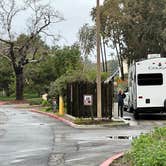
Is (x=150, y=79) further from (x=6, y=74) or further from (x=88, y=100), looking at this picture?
(x=6, y=74)

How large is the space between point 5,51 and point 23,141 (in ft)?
164

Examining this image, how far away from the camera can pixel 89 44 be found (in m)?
75.5

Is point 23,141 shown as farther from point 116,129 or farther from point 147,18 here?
point 147,18

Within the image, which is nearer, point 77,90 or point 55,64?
point 77,90

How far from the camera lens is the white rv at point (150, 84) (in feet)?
96.6

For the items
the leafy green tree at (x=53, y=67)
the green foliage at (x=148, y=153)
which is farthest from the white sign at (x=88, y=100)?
the leafy green tree at (x=53, y=67)

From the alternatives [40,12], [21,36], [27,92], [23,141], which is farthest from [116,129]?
[27,92]

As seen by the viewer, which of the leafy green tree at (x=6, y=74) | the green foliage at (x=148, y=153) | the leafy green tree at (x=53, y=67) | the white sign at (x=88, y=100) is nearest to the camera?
the green foliage at (x=148, y=153)

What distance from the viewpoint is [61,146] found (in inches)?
685

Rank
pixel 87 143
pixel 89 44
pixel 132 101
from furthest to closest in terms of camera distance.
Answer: pixel 89 44
pixel 132 101
pixel 87 143

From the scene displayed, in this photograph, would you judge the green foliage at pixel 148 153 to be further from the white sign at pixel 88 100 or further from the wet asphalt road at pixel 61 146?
the white sign at pixel 88 100

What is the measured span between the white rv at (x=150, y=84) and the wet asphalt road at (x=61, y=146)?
5.31 m

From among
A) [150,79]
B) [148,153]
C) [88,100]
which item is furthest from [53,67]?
[148,153]

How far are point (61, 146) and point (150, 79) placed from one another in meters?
13.2
